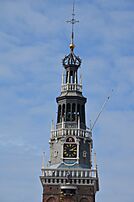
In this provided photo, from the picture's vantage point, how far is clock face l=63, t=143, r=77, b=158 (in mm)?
112125

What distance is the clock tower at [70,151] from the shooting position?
355 ft

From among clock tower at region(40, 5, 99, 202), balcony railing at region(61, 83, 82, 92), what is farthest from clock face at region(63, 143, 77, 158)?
balcony railing at region(61, 83, 82, 92)

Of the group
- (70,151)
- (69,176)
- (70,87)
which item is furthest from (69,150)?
(70,87)

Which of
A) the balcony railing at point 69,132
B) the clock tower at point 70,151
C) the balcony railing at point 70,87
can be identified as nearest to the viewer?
the clock tower at point 70,151

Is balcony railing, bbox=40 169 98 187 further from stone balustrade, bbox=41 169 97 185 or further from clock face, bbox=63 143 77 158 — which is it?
clock face, bbox=63 143 77 158

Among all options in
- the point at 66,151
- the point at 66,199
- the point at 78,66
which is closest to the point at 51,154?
the point at 66,151

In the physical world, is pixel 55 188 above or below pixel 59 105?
below

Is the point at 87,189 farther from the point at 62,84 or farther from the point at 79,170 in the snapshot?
the point at 62,84

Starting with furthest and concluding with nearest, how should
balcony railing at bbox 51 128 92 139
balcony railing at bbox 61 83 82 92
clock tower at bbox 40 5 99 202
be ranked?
balcony railing at bbox 61 83 82 92 < balcony railing at bbox 51 128 92 139 < clock tower at bbox 40 5 99 202

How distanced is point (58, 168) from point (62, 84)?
18.0m

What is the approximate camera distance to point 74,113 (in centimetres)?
11581

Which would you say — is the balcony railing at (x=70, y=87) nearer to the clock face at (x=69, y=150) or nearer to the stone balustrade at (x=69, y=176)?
the clock face at (x=69, y=150)

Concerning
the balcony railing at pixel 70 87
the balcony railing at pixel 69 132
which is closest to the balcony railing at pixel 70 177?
the balcony railing at pixel 69 132

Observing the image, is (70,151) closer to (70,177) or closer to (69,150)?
(69,150)
